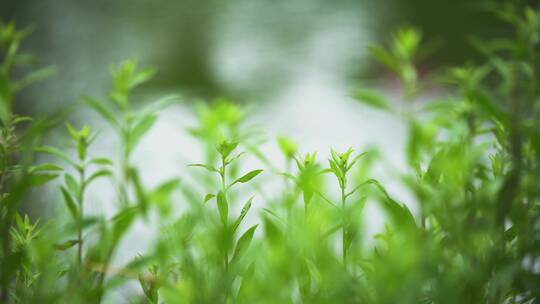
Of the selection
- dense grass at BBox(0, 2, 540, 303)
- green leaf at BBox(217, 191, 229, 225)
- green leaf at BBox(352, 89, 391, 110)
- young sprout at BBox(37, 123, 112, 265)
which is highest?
young sprout at BBox(37, 123, 112, 265)

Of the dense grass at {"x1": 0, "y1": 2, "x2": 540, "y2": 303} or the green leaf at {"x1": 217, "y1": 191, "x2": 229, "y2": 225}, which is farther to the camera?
the green leaf at {"x1": 217, "y1": 191, "x2": 229, "y2": 225}

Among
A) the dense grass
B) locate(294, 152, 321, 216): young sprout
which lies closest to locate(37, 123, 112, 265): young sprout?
the dense grass

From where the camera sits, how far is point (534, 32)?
561mm

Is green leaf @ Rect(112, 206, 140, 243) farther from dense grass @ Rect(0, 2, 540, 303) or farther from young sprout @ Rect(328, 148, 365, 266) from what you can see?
young sprout @ Rect(328, 148, 365, 266)

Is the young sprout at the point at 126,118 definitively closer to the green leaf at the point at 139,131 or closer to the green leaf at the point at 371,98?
the green leaf at the point at 139,131

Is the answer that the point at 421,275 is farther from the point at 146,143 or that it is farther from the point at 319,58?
the point at 319,58

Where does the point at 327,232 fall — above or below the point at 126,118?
below

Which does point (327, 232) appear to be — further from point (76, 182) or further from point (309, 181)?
point (76, 182)

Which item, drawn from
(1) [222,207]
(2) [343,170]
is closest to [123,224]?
(1) [222,207]

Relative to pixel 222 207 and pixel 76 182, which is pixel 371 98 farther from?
pixel 76 182

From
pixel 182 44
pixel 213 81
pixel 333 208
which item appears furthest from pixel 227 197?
pixel 182 44

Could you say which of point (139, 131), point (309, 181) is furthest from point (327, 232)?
point (139, 131)

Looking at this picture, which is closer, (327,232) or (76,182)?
(327,232)

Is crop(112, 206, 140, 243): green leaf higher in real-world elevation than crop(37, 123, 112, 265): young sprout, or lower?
lower
